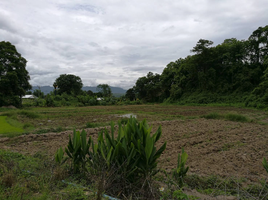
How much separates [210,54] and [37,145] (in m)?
28.6

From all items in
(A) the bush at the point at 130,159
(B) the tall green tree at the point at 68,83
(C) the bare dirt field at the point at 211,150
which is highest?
(B) the tall green tree at the point at 68,83

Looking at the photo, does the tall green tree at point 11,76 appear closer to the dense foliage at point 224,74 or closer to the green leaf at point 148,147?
the green leaf at point 148,147

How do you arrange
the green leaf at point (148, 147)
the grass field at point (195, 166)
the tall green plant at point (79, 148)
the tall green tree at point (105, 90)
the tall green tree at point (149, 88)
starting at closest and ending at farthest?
the green leaf at point (148, 147) → the grass field at point (195, 166) → the tall green plant at point (79, 148) → the tall green tree at point (149, 88) → the tall green tree at point (105, 90)

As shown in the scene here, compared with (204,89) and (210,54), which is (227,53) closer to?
(210,54)

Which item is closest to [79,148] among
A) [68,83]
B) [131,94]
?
[68,83]

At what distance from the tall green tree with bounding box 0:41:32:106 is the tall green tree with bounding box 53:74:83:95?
636 inches

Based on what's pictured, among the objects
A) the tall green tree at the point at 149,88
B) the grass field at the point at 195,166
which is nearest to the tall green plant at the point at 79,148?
the grass field at the point at 195,166

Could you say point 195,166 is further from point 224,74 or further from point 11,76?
point 224,74

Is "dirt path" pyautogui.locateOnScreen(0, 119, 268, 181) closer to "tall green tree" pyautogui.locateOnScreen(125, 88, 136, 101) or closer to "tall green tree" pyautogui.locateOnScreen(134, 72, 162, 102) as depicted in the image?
"tall green tree" pyautogui.locateOnScreen(134, 72, 162, 102)

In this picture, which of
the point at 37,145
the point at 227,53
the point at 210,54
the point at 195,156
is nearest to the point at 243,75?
the point at 227,53

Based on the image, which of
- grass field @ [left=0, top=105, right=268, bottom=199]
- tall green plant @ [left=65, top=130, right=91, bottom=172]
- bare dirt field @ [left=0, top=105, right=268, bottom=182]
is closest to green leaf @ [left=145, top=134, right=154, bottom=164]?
grass field @ [left=0, top=105, right=268, bottom=199]

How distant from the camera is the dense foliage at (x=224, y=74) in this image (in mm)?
22688

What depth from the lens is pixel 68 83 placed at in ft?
129

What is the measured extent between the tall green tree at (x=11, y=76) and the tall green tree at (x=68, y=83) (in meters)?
16.1
